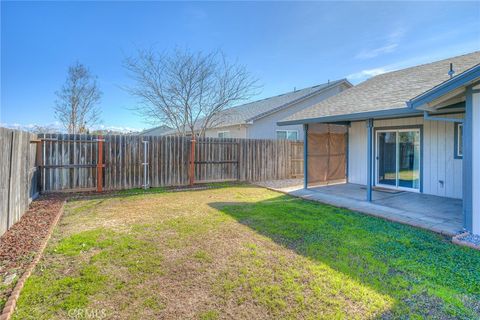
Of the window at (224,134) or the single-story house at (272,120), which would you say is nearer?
the single-story house at (272,120)

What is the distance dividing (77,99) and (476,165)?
21.6 metres

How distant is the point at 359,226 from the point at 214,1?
1042 centimetres

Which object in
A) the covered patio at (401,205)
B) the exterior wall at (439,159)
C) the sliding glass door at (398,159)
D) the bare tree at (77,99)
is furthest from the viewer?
the bare tree at (77,99)

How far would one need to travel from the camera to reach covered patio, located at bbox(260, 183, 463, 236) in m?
5.33

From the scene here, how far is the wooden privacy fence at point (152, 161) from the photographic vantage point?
8.22 meters

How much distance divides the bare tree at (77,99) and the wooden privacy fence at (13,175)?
1453cm

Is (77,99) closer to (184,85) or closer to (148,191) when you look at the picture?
(184,85)

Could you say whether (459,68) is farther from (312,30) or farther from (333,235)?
(333,235)

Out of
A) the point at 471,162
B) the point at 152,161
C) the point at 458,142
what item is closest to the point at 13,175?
the point at 152,161

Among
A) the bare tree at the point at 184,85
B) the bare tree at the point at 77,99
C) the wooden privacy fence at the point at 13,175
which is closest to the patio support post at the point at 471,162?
the wooden privacy fence at the point at 13,175

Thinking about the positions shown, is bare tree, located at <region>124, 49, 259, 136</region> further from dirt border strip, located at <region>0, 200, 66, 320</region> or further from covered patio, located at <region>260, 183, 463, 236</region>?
dirt border strip, located at <region>0, 200, 66, 320</region>

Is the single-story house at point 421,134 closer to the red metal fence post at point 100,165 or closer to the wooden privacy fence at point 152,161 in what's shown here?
the wooden privacy fence at point 152,161

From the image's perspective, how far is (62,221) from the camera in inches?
217

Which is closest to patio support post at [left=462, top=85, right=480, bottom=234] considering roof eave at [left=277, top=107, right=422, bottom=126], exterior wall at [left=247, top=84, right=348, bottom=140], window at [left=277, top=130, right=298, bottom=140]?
roof eave at [left=277, top=107, right=422, bottom=126]
